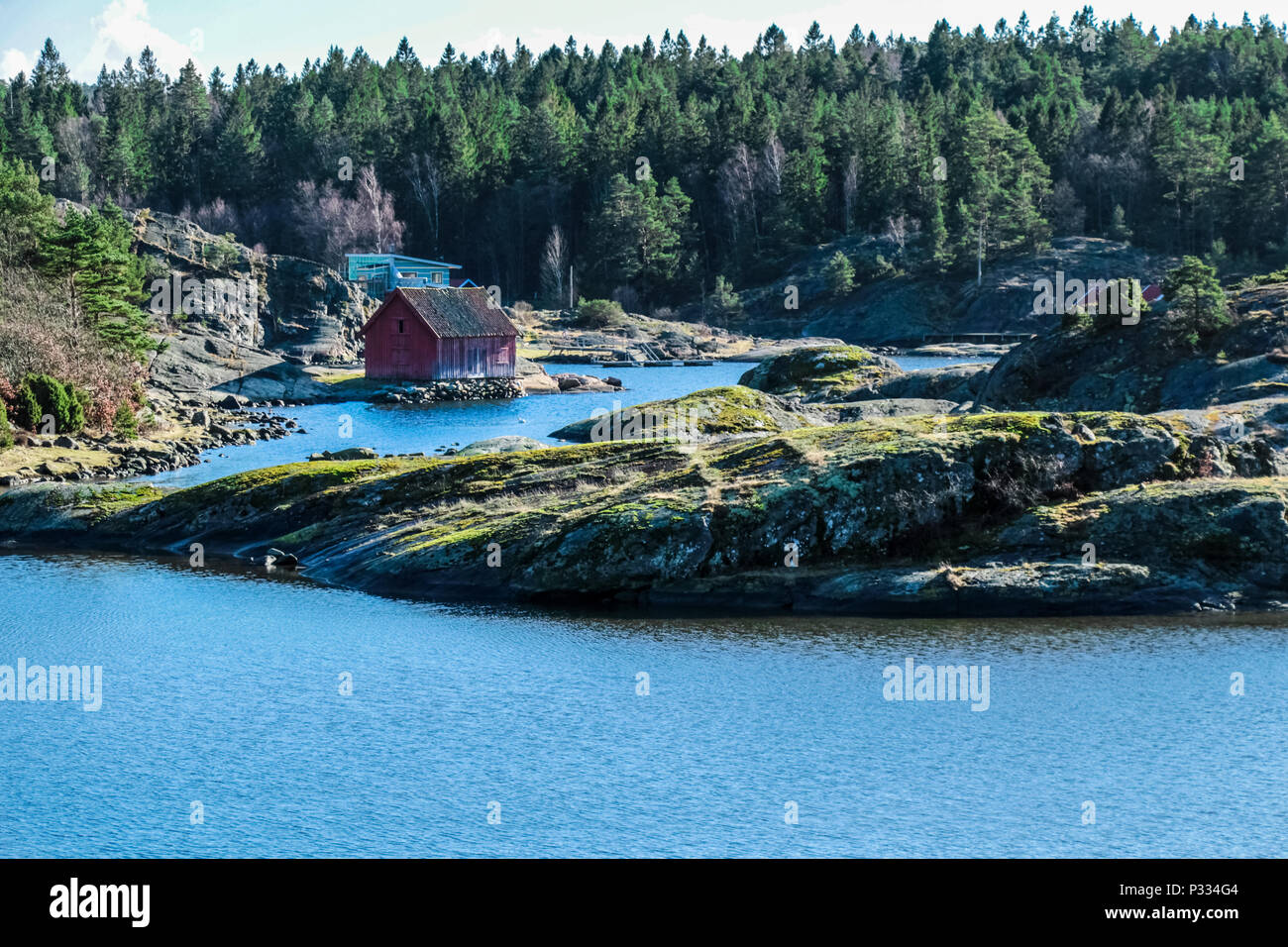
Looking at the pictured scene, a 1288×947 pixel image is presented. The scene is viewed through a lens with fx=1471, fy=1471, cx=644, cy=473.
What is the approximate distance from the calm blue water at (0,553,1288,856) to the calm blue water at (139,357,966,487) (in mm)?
27841

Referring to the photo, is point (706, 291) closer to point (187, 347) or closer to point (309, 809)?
point (187, 347)

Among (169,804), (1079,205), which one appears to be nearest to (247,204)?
(1079,205)

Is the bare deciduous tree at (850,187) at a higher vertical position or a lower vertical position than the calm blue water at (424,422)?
higher

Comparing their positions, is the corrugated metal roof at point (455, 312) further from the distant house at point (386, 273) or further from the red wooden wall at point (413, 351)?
the distant house at point (386, 273)

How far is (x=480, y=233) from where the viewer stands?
189375 millimetres

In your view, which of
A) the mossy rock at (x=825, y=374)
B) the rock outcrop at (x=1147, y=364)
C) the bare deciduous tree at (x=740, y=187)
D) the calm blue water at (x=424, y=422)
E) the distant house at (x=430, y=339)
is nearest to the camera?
the rock outcrop at (x=1147, y=364)

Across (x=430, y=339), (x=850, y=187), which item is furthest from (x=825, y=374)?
(x=850, y=187)

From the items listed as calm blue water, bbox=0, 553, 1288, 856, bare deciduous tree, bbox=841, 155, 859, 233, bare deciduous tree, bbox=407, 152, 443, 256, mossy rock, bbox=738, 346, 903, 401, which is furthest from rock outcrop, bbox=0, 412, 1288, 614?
bare deciduous tree, bbox=407, 152, 443, 256

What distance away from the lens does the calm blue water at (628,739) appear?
21.2 meters

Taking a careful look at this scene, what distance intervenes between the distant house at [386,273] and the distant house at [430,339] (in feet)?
130

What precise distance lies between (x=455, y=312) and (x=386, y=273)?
44.1 meters

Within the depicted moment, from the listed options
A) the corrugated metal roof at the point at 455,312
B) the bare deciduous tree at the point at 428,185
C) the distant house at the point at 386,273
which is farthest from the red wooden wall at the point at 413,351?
the bare deciduous tree at the point at 428,185

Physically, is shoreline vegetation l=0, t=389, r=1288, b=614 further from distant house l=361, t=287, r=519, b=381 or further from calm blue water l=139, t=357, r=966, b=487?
distant house l=361, t=287, r=519, b=381
